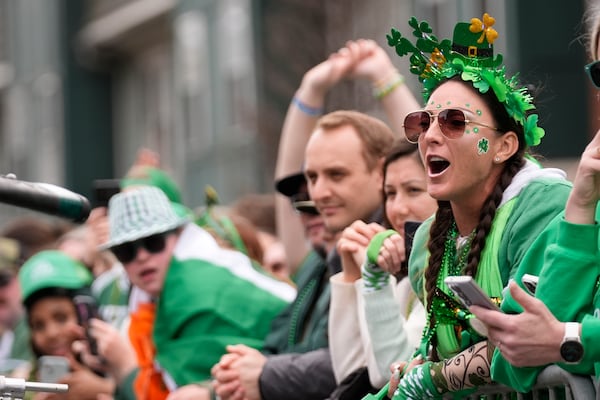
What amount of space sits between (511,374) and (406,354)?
4.09ft

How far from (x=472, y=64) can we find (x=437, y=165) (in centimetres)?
34

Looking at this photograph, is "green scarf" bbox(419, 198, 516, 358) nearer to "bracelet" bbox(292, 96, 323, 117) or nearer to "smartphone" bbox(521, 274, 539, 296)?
"smartphone" bbox(521, 274, 539, 296)

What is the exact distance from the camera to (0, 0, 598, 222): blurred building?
14.4 meters

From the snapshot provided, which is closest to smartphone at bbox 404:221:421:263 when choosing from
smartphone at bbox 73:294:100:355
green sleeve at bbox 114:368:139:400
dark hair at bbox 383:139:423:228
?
dark hair at bbox 383:139:423:228

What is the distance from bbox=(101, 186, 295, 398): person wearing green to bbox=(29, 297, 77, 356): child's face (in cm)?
94

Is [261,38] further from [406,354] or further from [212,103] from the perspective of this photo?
[406,354]

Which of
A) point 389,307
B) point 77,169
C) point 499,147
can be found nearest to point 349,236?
point 389,307

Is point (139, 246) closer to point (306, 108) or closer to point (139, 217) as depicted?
point (139, 217)

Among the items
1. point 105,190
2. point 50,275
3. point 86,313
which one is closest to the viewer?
point 86,313

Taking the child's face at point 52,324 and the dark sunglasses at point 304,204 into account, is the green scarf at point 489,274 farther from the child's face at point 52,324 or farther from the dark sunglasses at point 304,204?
the child's face at point 52,324

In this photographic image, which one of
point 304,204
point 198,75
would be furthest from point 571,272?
point 198,75

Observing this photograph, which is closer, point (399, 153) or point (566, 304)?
point (566, 304)

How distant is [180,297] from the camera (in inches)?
299

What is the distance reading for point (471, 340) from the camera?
15.6 ft
